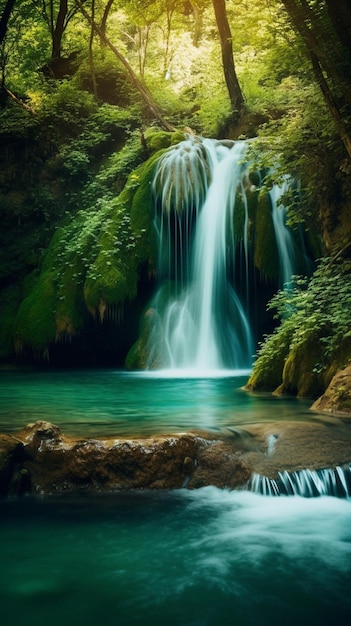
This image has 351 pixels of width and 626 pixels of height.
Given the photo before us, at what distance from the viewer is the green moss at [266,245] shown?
1273cm

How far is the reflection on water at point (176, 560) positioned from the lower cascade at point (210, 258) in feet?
27.9

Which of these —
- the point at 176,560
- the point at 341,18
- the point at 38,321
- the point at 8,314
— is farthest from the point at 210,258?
the point at 176,560

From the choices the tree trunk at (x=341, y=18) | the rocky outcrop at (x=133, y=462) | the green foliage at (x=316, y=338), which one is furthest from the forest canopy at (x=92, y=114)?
the rocky outcrop at (x=133, y=462)

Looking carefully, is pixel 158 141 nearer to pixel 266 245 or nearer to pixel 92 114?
pixel 92 114

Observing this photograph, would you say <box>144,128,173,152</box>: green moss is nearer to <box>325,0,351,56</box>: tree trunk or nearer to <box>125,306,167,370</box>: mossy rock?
<box>125,306,167,370</box>: mossy rock

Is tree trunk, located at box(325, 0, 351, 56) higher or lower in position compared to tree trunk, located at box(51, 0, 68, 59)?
lower

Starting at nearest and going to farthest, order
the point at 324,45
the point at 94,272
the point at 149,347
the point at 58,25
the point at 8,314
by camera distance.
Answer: the point at 324,45, the point at 149,347, the point at 94,272, the point at 8,314, the point at 58,25

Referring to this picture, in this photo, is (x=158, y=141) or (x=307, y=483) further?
(x=158, y=141)

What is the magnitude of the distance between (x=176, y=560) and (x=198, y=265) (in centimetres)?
1073

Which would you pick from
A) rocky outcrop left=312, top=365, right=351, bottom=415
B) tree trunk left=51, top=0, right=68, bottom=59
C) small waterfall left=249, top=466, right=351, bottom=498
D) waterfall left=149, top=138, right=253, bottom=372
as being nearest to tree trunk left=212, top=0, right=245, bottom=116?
waterfall left=149, top=138, right=253, bottom=372

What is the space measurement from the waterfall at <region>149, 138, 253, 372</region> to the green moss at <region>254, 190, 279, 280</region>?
0.72 meters

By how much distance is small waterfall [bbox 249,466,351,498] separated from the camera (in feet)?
14.8

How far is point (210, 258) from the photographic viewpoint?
13609 millimetres

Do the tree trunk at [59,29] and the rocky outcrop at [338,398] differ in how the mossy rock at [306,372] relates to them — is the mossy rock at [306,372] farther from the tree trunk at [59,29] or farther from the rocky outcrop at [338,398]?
the tree trunk at [59,29]
